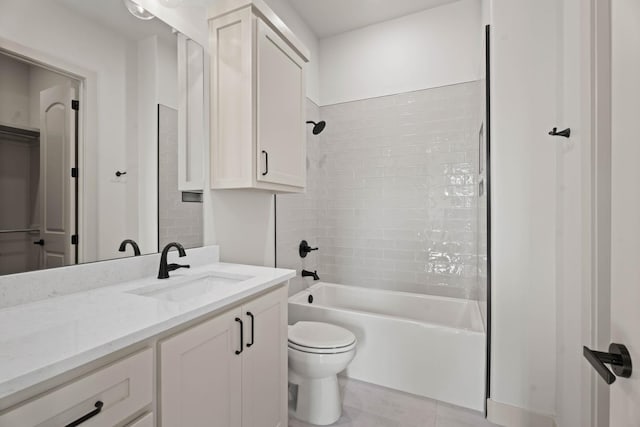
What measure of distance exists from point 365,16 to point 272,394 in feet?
10.0

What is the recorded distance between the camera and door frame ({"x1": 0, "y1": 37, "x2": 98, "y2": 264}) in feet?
3.69

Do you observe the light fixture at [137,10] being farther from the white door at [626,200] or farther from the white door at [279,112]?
the white door at [626,200]

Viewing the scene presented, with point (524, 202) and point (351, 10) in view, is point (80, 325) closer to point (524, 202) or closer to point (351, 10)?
point (524, 202)

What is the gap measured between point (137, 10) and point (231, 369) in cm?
161

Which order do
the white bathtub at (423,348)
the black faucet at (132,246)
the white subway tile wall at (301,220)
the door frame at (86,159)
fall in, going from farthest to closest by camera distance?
the white subway tile wall at (301,220), the white bathtub at (423,348), the black faucet at (132,246), the door frame at (86,159)

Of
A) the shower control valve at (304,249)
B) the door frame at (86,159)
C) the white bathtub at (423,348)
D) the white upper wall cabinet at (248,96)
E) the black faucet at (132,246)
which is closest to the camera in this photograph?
the door frame at (86,159)

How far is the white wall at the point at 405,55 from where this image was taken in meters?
2.47

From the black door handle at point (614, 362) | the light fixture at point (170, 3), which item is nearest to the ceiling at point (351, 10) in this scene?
the light fixture at point (170, 3)

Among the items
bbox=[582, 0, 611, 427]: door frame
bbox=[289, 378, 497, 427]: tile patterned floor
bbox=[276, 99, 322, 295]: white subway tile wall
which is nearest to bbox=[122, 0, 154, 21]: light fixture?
bbox=[276, 99, 322, 295]: white subway tile wall

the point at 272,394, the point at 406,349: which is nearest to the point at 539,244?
the point at 406,349

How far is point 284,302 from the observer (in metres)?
1.45

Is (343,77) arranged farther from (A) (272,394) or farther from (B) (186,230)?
(A) (272,394)

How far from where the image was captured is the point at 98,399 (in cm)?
67

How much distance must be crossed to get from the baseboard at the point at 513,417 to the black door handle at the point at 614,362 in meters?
1.41
